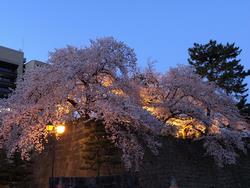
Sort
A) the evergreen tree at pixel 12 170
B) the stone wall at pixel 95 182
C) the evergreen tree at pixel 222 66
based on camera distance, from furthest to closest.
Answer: the evergreen tree at pixel 222 66, the evergreen tree at pixel 12 170, the stone wall at pixel 95 182

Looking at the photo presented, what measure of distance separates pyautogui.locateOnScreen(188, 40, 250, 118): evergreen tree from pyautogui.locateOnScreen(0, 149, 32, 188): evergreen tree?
55.2ft

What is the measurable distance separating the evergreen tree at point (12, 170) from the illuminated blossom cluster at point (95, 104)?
2.54 ft

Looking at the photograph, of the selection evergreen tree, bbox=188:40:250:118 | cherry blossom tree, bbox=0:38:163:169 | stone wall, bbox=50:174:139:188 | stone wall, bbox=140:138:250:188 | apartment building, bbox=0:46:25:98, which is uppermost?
apartment building, bbox=0:46:25:98

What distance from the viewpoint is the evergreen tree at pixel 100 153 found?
54.8ft

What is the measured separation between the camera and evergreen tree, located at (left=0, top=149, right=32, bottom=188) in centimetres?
1959

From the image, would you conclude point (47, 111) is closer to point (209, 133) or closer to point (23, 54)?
point (209, 133)

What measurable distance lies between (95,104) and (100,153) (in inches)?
77.4

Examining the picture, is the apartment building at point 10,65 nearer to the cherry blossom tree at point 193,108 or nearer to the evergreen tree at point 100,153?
the cherry blossom tree at point 193,108

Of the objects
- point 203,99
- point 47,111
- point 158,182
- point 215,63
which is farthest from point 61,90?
point 215,63

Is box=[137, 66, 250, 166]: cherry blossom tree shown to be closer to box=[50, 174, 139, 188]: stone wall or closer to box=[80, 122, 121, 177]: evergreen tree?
box=[80, 122, 121, 177]: evergreen tree

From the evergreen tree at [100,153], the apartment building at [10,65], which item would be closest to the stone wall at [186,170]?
the evergreen tree at [100,153]

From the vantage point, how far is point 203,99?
2247 centimetres

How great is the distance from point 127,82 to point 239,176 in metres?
9.61

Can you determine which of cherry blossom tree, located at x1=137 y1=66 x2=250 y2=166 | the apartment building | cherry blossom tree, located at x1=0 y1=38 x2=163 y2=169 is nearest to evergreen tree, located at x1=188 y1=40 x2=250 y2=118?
cherry blossom tree, located at x1=137 y1=66 x2=250 y2=166
